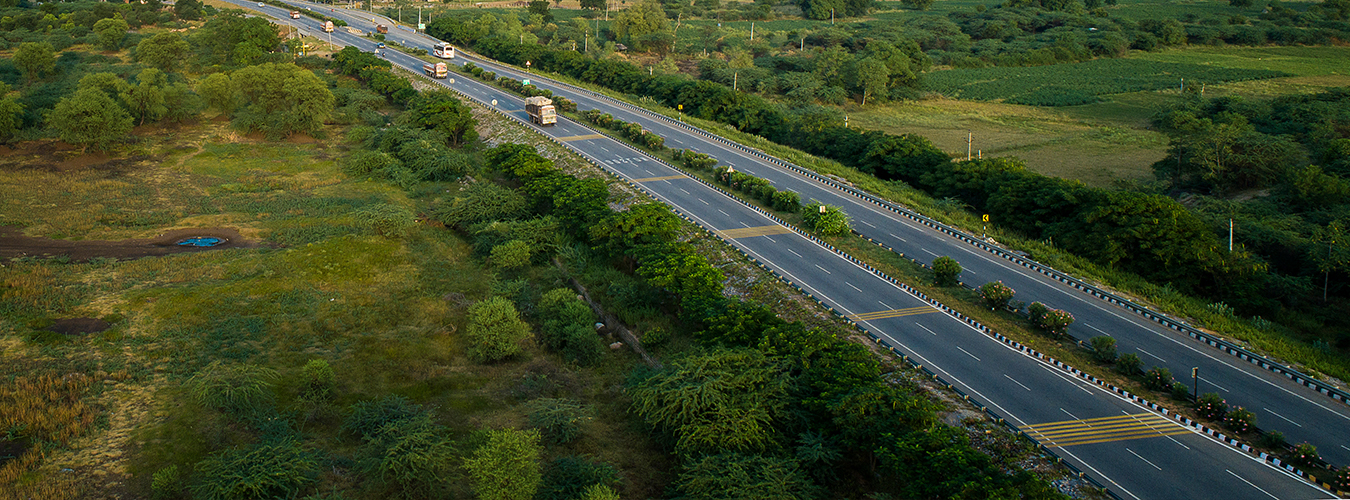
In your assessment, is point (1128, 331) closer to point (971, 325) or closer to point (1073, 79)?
point (971, 325)

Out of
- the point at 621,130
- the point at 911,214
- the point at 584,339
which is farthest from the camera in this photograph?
the point at 621,130

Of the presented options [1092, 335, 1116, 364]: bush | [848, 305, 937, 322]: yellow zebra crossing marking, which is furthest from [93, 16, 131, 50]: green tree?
[1092, 335, 1116, 364]: bush

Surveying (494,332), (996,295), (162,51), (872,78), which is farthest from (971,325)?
(162,51)

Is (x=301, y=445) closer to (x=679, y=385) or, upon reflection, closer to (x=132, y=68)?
(x=679, y=385)

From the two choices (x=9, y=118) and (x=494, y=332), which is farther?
(x=9, y=118)

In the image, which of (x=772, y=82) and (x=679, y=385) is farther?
(x=772, y=82)

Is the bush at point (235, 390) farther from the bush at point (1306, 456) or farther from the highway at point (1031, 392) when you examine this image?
the bush at point (1306, 456)

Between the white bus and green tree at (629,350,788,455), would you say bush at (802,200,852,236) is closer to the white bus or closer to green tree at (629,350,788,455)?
green tree at (629,350,788,455)

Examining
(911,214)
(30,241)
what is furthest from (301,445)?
(911,214)
